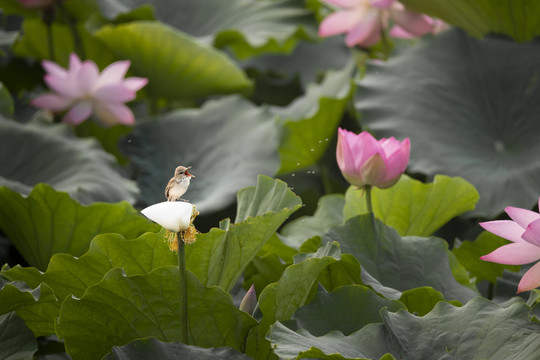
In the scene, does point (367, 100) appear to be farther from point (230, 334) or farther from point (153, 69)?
point (230, 334)

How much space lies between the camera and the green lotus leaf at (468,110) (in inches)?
48.6

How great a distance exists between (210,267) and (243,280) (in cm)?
14

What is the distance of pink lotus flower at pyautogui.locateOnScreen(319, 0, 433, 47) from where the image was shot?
1.50 m

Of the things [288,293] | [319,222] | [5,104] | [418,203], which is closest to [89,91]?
[5,104]

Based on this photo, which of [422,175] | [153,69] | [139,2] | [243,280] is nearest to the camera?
[243,280]

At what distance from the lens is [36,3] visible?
1569mm

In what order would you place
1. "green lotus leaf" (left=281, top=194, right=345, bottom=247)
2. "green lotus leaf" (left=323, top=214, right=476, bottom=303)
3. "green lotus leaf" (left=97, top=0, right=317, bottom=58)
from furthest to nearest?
"green lotus leaf" (left=97, top=0, right=317, bottom=58) → "green lotus leaf" (left=281, top=194, right=345, bottom=247) → "green lotus leaf" (left=323, top=214, right=476, bottom=303)

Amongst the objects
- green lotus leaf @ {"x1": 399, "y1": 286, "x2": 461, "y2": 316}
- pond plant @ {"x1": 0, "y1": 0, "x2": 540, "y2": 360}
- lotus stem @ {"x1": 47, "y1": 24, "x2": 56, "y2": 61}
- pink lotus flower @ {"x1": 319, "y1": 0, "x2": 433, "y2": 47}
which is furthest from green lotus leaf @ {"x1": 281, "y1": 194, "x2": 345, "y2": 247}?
lotus stem @ {"x1": 47, "y1": 24, "x2": 56, "y2": 61}

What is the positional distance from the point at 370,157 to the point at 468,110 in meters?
0.56

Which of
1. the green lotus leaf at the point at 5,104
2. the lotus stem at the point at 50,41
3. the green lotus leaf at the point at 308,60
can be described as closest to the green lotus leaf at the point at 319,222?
the green lotus leaf at the point at 5,104

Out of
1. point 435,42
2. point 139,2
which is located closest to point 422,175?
point 435,42

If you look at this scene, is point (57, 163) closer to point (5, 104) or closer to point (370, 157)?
point (5, 104)

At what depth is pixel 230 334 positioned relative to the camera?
2.37ft

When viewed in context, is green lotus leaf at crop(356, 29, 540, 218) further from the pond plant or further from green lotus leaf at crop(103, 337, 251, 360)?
green lotus leaf at crop(103, 337, 251, 360)
